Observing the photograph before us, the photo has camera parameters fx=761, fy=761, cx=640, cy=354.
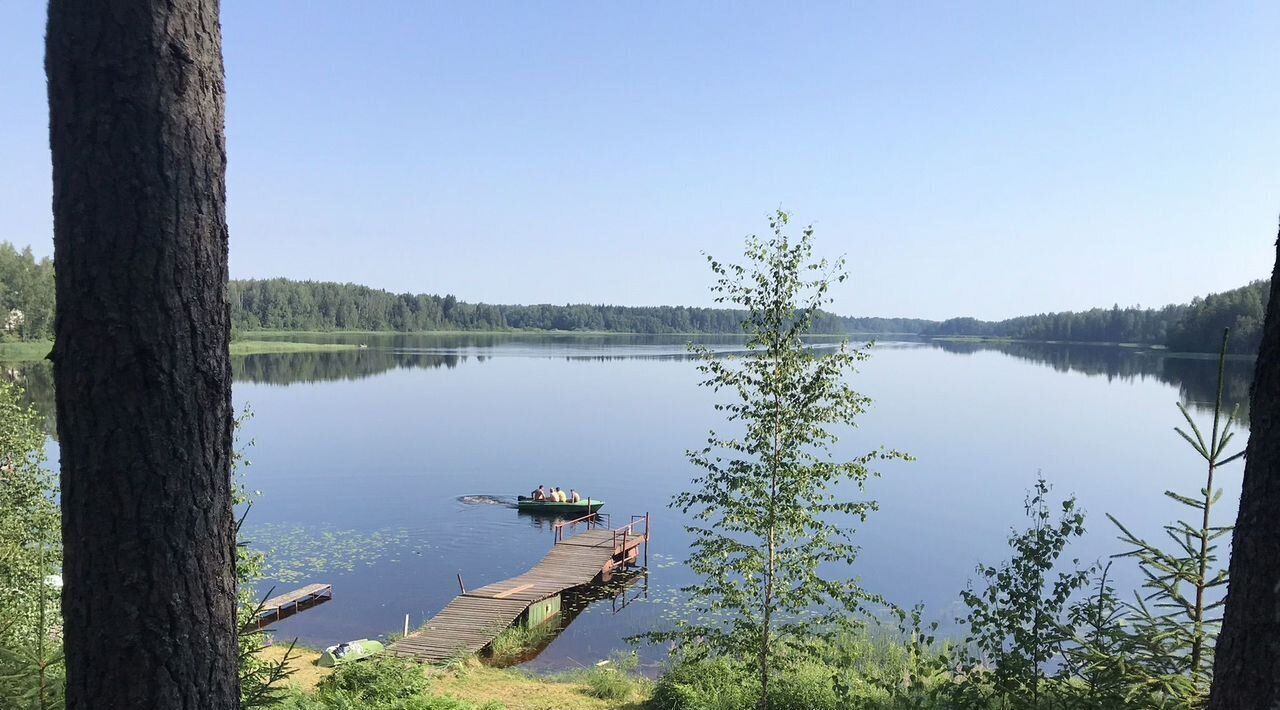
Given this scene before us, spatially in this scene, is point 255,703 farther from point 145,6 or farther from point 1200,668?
point 1200,668

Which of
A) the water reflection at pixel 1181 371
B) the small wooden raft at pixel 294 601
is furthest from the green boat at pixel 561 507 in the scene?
the water reflection at pixel 1181 371

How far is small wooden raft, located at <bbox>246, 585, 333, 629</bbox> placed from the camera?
19.3 meters

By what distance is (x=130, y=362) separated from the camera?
2236 mm

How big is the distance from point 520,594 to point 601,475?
16.7m

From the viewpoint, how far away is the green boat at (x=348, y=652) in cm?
1478

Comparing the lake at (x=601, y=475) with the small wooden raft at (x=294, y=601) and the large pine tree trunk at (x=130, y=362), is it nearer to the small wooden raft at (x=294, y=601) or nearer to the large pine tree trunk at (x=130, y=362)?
the small wooden raft at (x=294, y=601)

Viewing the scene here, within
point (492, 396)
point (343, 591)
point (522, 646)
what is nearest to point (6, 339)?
point (492, 396)

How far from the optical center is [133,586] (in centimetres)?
224

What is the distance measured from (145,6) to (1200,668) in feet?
21.0

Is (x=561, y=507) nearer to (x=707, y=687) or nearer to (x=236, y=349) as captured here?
(x=707, y=687)

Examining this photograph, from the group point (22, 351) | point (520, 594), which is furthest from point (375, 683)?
point (22, 351)

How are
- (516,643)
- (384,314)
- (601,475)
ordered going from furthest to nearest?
(384,314)
(601,475)
(516,643)

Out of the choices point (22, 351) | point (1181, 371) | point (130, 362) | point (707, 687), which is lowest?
point (707, 687)

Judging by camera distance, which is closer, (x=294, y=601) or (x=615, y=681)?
(x=615, y=681)
